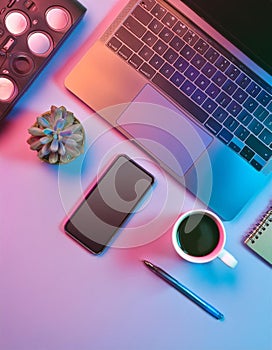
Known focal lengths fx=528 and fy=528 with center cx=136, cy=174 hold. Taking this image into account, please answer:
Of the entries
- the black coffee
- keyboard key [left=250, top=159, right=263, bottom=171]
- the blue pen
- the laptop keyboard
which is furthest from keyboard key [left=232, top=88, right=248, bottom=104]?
the blue pen

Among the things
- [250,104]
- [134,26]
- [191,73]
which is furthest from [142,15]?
[250,104]

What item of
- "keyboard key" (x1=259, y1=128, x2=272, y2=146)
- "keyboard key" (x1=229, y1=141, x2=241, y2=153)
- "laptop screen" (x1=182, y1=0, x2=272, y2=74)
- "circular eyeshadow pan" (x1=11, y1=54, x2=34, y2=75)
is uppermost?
"laptop screen" (x1=182, y1=0, x2=272, y2=74)

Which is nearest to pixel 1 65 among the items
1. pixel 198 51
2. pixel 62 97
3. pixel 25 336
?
pixel 62 97

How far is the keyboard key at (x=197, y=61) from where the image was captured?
0.88 m

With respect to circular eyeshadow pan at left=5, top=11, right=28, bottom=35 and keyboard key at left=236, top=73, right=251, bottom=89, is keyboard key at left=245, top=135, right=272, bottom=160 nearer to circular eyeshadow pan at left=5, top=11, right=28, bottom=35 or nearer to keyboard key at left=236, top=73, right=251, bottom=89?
keyboard key at left=236, top=73, right=251, bottom=89

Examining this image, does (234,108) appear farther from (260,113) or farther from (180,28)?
(180,28)

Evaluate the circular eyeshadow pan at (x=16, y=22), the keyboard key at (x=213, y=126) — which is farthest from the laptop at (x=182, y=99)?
the circular eyeshadow pan at (x=16, y=22)

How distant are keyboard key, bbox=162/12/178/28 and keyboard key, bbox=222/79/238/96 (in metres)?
0.13

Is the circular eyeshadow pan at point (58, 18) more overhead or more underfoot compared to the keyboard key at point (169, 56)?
more underfoot

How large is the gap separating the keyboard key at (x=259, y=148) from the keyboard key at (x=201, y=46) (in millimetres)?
167

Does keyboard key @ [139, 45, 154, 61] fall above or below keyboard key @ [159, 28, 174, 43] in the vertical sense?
below

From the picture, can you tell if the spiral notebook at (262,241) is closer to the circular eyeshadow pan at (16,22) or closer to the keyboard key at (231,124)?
the keyboard key at (231,124)

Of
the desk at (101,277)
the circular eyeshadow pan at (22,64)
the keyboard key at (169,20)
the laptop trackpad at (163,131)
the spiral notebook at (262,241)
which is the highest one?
the keyboard key at (169,20)

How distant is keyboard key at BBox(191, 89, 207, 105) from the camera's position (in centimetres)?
88
